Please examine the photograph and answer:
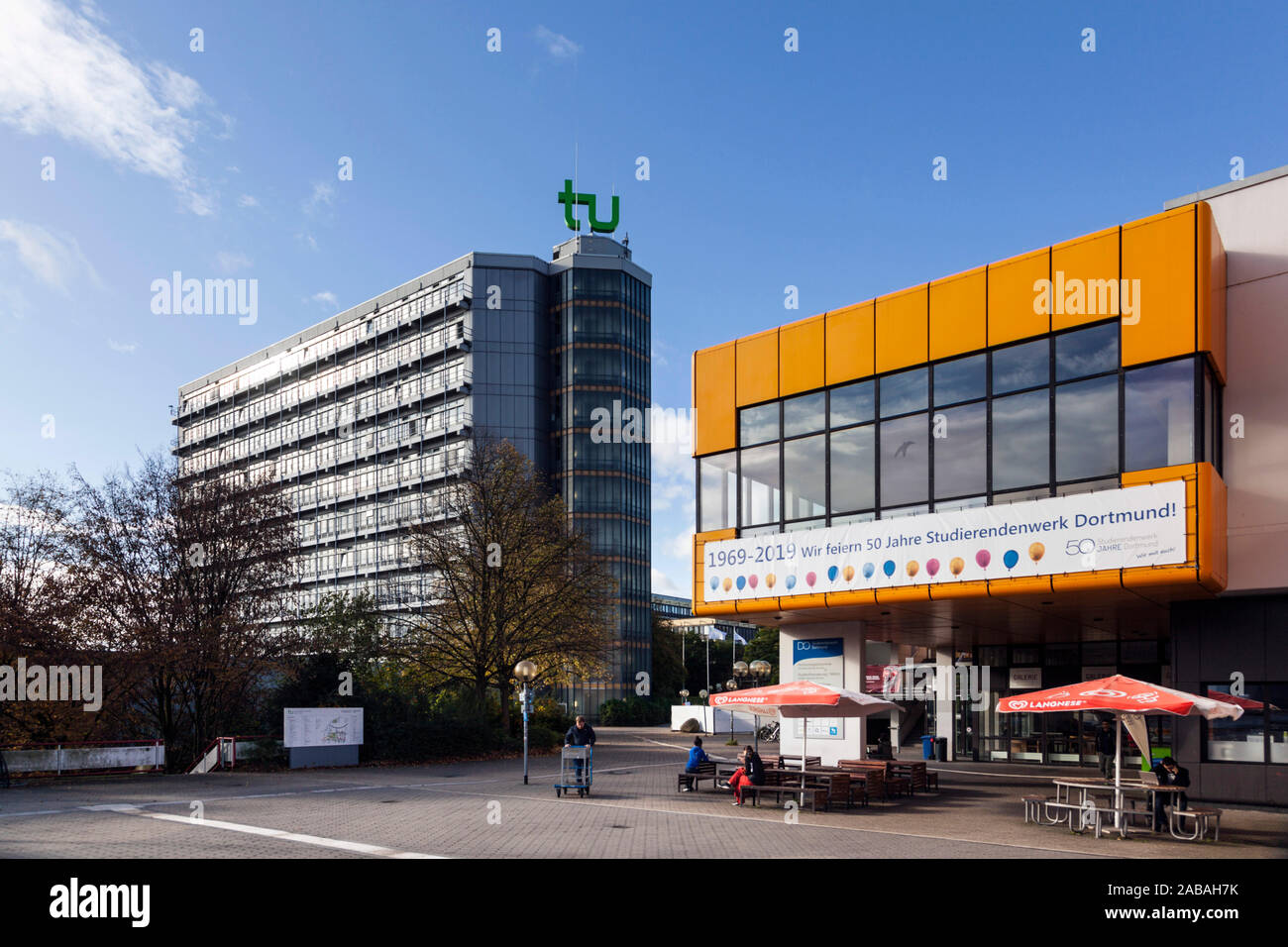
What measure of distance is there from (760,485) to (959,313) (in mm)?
6306

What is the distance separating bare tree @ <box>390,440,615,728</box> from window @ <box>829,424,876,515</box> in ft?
60.1

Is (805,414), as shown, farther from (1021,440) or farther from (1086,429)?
(1086,429)

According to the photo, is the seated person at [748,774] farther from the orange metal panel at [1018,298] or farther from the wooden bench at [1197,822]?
the orange metal panel at [1018,298]

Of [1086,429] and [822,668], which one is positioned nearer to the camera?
[1086,429]

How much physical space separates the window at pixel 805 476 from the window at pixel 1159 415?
6.84 meters

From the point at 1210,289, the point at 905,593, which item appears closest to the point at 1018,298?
the point at 1210,289

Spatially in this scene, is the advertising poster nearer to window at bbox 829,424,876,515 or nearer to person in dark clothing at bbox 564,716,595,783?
window at bbox 829,424,876,515

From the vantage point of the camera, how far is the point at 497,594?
39.8 m

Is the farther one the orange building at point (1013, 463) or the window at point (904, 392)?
the window at point (904, 392)

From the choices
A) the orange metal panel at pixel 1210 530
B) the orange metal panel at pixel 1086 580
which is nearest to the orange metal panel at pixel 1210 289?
the orange metal panel at pixel 1210 530

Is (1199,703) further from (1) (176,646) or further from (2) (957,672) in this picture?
(1) (176,646)

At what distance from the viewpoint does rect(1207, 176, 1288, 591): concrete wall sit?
797 inches

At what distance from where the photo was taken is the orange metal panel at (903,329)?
23016 millimetres

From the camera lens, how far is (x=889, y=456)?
23312mm
